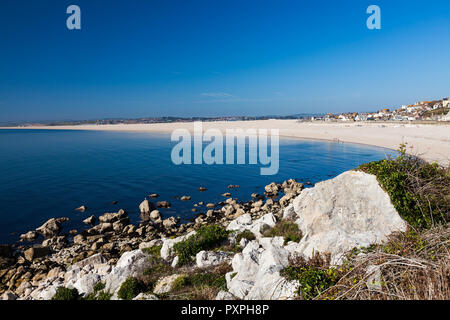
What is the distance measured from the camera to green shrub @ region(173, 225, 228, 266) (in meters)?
10.8

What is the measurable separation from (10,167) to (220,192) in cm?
3587

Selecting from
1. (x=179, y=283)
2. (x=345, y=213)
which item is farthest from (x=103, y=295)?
(x=345, y=213)

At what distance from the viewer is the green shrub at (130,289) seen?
840cm

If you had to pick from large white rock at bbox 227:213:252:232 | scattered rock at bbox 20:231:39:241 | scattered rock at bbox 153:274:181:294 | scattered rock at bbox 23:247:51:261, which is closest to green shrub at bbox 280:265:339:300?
scattered rock at bbox 153:274:181:294

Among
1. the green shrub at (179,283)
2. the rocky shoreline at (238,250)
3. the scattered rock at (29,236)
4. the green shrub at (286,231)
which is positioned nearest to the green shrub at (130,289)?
the rocky shoreline at (238,250)

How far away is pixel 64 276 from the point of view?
11625 mm

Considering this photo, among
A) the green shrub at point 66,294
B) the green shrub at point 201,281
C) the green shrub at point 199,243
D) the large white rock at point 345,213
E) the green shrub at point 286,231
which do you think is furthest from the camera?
the green shrub at point 286,231

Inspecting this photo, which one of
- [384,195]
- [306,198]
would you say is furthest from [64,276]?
[384,195]

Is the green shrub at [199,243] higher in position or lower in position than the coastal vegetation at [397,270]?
lower

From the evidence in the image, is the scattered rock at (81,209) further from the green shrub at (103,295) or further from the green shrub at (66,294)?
the green shrub at (103,295)

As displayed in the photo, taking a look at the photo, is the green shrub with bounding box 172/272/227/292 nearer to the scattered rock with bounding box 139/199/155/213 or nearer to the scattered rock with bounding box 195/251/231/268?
the scattered rock with bounding box 195/251/231/268

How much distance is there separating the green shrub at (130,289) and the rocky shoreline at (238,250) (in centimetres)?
43

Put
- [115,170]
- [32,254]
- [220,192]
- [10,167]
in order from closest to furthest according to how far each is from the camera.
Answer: [32,254], [220,192], [115,170], [10,167]

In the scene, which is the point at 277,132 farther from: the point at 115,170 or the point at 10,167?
the point at 10,167
